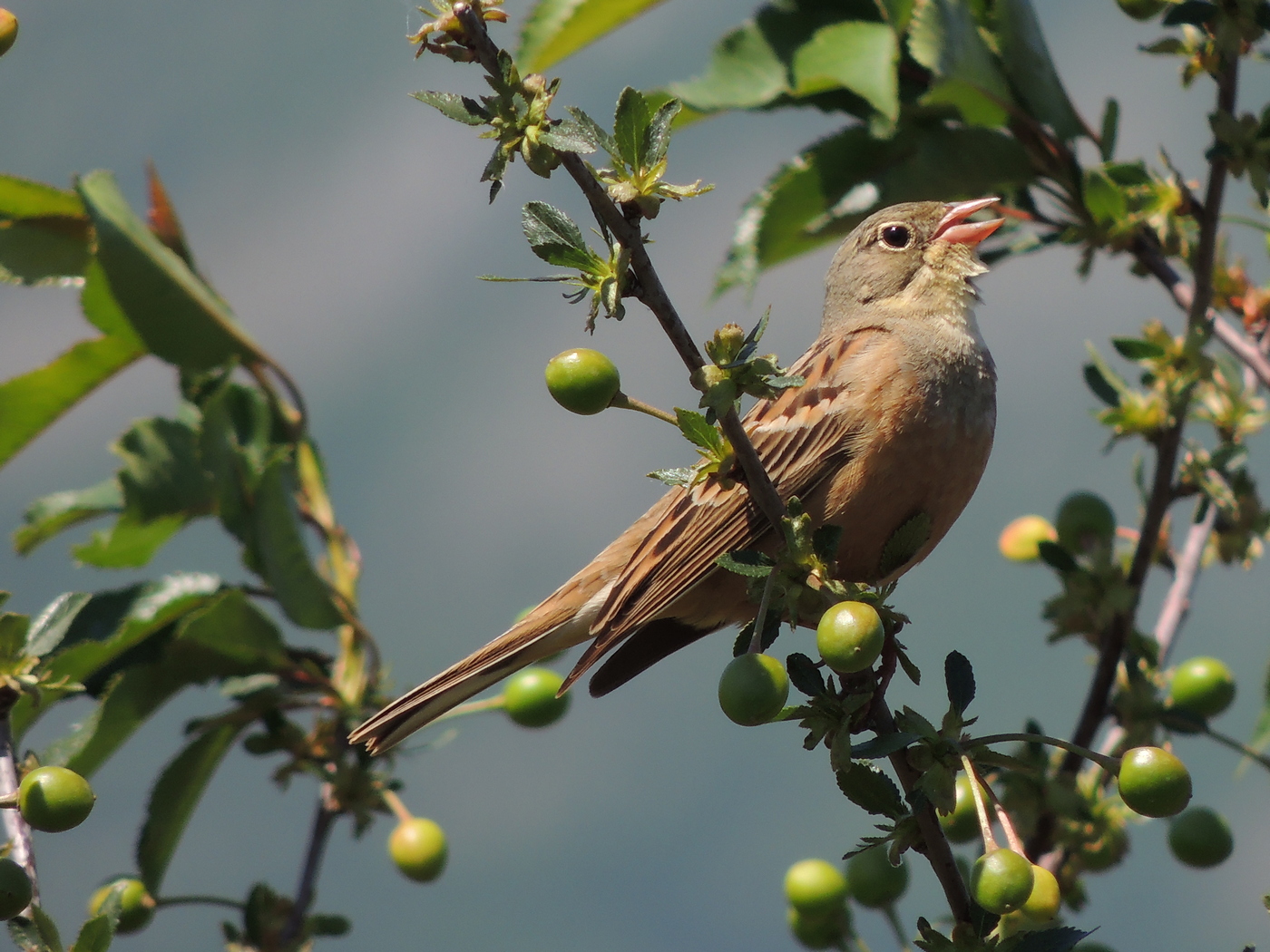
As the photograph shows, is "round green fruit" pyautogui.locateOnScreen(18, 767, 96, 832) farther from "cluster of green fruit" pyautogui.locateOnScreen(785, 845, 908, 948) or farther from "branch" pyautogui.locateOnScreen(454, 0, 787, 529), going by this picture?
"cluster of green fruit" pyautogui.locateOnScreen(785, 845, 908, 948)

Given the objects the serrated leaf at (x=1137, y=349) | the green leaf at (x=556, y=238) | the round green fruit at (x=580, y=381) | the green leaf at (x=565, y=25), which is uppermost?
the green leaf at (x=565, y=25)

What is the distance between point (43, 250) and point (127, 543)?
2.98 feet

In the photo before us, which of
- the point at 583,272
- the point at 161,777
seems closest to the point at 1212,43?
the point at 583,272

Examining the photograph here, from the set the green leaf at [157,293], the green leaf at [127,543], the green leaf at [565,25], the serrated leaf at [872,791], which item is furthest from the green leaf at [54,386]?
the serrated leaf at [872,791]

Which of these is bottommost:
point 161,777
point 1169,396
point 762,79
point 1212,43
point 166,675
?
point 161,777

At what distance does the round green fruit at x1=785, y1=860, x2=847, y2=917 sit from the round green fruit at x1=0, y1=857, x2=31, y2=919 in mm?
2021

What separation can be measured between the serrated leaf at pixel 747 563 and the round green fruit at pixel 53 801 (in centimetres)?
109

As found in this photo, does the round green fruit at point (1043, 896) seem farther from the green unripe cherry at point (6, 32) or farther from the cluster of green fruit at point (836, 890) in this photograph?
the green unripe cherry at point (6, 32)

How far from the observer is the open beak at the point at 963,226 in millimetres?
4242

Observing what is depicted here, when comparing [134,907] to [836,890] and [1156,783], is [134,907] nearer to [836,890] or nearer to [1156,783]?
[836,890]

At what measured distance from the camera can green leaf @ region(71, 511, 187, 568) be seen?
414 centimetres

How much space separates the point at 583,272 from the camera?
2057 mm

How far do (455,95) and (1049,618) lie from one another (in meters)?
2.63

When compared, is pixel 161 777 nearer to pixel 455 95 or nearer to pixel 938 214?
pixel 455 95
